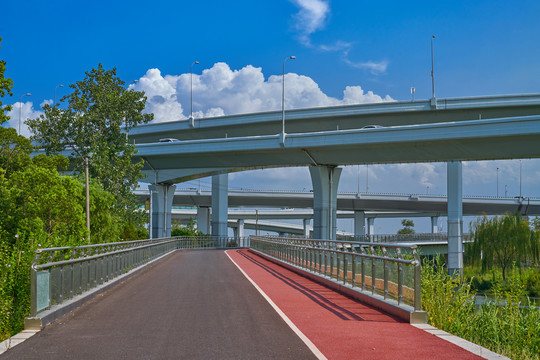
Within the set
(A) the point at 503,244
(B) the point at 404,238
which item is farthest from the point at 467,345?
(B) the point at 404,238

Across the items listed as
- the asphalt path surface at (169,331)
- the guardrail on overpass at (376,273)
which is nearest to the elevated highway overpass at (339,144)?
the guardrail on overpass at (376,273)

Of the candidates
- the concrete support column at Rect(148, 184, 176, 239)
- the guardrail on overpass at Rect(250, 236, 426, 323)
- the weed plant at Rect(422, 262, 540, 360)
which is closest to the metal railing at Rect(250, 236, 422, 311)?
the guardrail on overpass at Rect(250, 236, 426, 323)

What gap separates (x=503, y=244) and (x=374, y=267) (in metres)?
49.3

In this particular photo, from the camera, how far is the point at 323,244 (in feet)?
70.2

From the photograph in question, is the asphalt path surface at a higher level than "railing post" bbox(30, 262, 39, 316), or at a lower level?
lower

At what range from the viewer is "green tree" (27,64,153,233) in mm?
46875

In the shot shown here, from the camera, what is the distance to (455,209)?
181 ft

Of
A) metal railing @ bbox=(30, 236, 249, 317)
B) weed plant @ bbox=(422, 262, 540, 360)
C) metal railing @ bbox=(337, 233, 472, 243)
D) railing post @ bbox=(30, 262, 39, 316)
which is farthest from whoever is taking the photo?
metal railing @ bbox=(337, 233, 472, 243)

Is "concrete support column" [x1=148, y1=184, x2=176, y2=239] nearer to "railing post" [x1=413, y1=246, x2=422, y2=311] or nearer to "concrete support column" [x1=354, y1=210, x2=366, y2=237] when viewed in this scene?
"concrete support column" [x1=354, y1=210, x2=366, y2=237]

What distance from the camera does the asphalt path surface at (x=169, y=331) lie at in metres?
8.32

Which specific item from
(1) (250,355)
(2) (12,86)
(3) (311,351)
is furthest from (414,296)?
(2) (12,86)

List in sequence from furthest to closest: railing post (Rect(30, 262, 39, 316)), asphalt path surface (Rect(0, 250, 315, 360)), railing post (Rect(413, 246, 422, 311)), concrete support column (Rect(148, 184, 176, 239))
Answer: concrete support column (Rect(148, 184, 176, 239))
railing post (Rect(413, 246, 422, 311))
railing post (Rect(30, 262, 39, 316))
asphalt path surface (Rect(0, 250, 315, 360))

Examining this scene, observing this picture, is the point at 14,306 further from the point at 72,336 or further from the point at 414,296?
the point at 414,296

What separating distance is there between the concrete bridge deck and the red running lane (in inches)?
0.6
